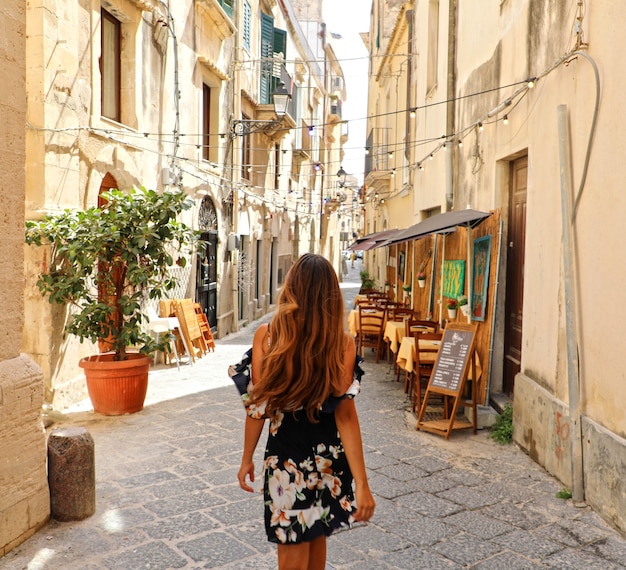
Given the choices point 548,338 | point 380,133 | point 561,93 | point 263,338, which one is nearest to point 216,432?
point 548,338

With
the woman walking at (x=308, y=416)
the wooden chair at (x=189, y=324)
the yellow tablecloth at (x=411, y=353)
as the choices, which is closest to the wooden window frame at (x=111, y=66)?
the wooden chair at (x=189, y=324)

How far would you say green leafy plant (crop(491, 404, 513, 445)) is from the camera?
20.3 ft

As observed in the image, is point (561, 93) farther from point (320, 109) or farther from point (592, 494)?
point (320, 109)

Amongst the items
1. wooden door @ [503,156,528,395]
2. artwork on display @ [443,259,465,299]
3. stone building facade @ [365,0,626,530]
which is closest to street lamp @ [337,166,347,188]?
artwork on display @ [443,259,465,299]

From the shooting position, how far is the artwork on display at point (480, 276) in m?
7.21

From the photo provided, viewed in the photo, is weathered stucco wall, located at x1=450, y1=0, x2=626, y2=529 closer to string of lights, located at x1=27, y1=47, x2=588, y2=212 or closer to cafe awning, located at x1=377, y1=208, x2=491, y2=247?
string of lights, located at x1=27, y1=47, x2=588, y2=212

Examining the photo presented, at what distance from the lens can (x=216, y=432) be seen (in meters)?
6.35

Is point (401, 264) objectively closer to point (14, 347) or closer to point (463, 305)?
point (463, 305)

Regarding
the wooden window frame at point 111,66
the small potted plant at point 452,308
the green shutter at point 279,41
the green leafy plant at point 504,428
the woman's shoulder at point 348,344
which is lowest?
the green leafy plant at point 504,428

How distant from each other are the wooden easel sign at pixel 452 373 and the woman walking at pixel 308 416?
12.3ft

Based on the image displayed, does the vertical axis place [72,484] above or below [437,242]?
below

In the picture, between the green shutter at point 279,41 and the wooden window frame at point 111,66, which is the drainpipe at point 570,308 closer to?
the wooden window frame at point 111,66

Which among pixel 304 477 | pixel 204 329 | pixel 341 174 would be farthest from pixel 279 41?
pixel 304 477

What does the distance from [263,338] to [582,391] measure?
301cm
